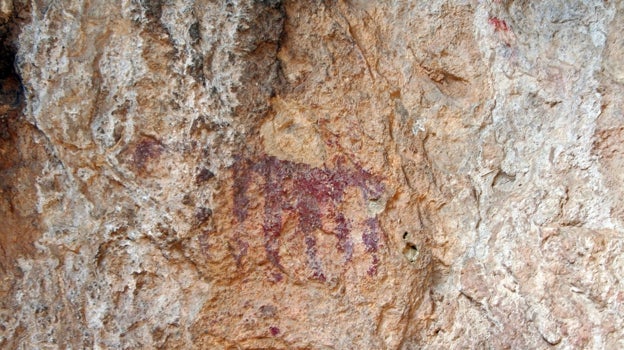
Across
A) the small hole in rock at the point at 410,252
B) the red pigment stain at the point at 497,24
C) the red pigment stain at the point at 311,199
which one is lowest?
the small hole in rock at the point at 410,252

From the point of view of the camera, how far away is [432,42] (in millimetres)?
1333

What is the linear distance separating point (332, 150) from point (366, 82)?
16 centimetres

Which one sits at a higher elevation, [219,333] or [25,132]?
[25,132]

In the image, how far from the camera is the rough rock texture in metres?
1.24

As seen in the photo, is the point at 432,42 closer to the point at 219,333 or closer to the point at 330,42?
the point at 330,42

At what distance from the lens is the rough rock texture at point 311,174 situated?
124 centimetres

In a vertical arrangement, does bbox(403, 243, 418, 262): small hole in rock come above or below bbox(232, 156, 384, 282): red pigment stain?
below

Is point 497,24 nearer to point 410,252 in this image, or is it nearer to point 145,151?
point 410,252

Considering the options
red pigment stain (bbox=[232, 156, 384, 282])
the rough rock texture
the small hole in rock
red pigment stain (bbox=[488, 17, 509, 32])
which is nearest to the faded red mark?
the rough rock texture

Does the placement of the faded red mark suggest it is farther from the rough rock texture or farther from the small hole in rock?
the small hole in rock

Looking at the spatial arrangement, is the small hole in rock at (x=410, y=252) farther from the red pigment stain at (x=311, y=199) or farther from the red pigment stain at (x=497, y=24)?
the red pigment stain at (x=497, y=24)

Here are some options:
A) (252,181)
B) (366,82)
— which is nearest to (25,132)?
(252,181)

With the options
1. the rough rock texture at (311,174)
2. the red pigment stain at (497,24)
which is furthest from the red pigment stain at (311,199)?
the red pigment stain at (497,24)

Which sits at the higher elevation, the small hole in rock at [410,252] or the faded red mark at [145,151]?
the faded red mark at [145,151]
